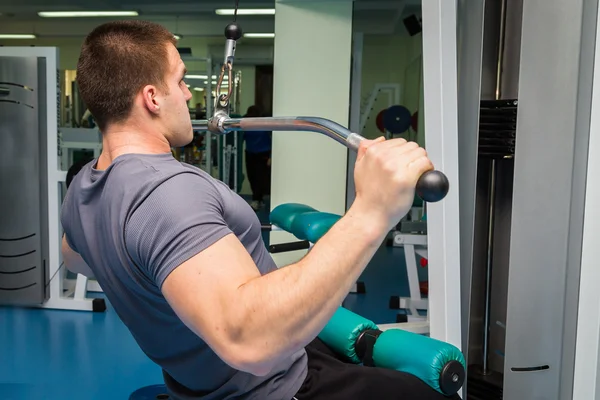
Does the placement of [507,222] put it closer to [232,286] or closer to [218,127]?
[218,127]

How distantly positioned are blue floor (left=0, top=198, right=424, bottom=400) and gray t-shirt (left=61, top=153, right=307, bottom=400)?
162 cm

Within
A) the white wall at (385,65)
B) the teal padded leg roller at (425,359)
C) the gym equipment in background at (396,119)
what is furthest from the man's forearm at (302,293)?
the white wall at (385,65)

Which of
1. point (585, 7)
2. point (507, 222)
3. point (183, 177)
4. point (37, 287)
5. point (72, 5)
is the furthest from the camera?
point (72, 5)

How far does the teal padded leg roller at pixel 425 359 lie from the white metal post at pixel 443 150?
334 millimetres

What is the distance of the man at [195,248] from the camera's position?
2.31 ft

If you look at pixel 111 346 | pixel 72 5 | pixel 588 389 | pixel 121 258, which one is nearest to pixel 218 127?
pixel 121 258

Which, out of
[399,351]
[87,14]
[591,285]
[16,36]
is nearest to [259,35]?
[87,14]

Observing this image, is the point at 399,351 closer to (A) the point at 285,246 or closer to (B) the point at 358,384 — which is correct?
(B) the point at 358,384

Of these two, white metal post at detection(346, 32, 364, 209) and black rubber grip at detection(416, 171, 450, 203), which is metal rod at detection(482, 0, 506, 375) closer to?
black rubber grip at detection(416, 171, 450, 203)

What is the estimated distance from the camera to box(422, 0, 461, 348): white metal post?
1559mm

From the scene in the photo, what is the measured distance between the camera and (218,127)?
3.96 ft

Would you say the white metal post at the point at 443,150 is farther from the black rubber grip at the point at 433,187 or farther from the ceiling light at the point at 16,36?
the ceiling light at the point at 16,36

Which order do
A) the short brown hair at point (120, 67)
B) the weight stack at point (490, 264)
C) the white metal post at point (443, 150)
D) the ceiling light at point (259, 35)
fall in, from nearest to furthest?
1. the short brown hair at point (120, 67)
2. the white metal post at point (443, 150)
3. the weight stack at point (490, 264)
4. the ceiling light at point (259, 35)

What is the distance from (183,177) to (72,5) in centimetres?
805
